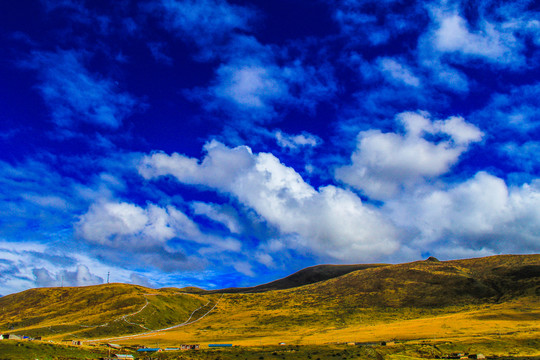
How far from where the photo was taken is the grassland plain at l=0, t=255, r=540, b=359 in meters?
104

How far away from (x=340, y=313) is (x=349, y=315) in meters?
5.49

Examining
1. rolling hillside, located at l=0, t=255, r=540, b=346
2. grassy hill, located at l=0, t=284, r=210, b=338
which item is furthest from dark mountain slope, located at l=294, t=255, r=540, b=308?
grassy hill, located at l=0, t=284, r=210, b=338

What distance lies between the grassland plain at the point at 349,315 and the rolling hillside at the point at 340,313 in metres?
0.37

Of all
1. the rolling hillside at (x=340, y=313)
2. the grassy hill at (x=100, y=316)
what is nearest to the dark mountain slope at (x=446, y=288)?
the rolling hillside at (x=340, y=313)

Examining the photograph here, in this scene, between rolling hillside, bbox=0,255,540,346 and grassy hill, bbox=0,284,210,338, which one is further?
grassy hill, bbox=0,284,210,338

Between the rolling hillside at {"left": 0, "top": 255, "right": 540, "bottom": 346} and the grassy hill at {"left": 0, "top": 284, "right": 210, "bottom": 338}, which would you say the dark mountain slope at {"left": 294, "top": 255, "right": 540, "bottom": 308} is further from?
the grassy hill at {"left": 0, "top": 284, "right": 210, "bottom": 338}

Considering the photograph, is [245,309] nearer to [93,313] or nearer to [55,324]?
[93,313]

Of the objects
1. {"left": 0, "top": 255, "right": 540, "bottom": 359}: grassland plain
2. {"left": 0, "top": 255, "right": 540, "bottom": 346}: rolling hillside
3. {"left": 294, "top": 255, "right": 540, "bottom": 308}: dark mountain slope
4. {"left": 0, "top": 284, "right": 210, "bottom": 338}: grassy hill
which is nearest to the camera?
{"left": 0, "top": 255, "right": 540, "bottom": 359}: grassland plain

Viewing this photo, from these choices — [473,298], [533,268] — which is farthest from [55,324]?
[533,268]

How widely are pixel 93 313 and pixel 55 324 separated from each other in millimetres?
17943

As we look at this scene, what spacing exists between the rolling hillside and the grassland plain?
367mm

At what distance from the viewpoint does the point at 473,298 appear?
164500 mm

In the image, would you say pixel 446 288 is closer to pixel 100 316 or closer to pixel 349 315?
pixel 349 315

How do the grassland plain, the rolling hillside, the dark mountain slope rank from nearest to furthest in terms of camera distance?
the grassland plain → the rolling hillside → the dark mountain slope
